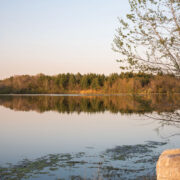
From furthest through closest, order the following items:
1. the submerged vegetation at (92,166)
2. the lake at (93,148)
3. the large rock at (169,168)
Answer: the submerged vegetation at (92,166)
the lake at (93,148)
the large rock at (169,168)

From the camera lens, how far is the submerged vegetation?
28.5 feet

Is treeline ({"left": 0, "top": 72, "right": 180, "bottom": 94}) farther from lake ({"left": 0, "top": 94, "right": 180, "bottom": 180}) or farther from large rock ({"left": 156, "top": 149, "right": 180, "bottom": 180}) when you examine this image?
large rock ({"left": 156, "top": 149, "right": 180, "bottom": 180})

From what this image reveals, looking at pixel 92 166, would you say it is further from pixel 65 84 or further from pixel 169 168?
pixel 65 84

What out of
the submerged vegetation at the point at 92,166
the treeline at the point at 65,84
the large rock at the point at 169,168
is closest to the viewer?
the large rock at the point at 169,168

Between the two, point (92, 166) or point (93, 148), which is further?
point (93, 148)

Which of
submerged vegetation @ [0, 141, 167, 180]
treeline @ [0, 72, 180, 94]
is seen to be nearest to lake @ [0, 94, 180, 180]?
submerged vegetation @ [0, 141, 167, 180]

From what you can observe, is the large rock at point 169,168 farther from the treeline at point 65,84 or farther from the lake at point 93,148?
the treeline at point 65,84

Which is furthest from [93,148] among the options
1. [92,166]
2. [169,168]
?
[169,168]

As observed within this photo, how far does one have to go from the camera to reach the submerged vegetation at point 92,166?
8.67 m

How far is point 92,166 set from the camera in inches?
384

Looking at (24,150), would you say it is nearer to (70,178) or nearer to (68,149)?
(68,149)

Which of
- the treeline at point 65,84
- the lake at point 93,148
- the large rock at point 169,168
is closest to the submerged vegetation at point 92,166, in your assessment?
the lake at point 93,148

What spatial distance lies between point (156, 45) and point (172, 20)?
79cm

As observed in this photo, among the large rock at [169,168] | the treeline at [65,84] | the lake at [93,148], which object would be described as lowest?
the lake at [93,148]
